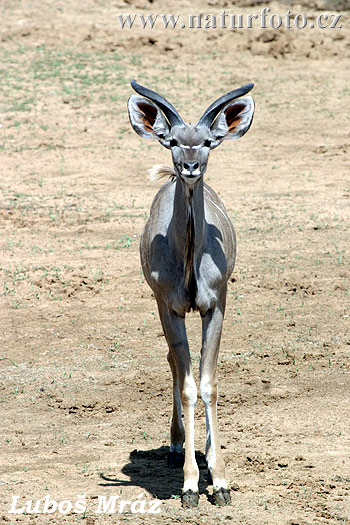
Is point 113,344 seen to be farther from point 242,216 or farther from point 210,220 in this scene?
point 242,216

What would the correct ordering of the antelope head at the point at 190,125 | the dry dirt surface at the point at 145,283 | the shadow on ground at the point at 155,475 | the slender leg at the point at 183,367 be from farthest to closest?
1. the dry dirt surface at the point at 145,283
2. the shadow on ground at the point at 155,475
3. the slender leg at the point at 183,367
4. the antelope head at the point at 190,125

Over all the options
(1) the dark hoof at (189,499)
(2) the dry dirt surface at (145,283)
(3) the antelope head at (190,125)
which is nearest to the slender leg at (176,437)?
(2) the dry dirt surface at (145,283)

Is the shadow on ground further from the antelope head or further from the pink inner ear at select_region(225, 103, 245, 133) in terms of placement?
the pink inner ear at select_region(225, 103, 245, 133)

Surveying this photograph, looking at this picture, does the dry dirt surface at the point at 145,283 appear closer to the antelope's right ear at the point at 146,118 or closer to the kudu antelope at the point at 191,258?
the kudu antelope at the point at 191,258

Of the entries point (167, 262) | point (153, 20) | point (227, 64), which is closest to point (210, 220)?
point (167, 262)

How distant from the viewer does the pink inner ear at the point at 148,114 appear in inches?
199

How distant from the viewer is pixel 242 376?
6.91 meters

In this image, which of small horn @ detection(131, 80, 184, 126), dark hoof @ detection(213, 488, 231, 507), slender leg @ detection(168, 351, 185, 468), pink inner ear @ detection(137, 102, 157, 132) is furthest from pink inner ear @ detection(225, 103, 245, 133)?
dark hoof @ detection(213, 488, 231, 507)

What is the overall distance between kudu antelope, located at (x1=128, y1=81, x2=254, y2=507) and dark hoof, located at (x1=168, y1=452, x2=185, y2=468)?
20.3 inches

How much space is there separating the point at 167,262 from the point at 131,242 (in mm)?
5099

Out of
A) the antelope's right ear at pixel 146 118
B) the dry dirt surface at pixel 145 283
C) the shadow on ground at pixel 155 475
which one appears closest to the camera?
the antelope's right ear at pixel 146 118

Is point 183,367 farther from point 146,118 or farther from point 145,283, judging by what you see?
point 145,283

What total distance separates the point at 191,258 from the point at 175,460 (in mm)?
1598

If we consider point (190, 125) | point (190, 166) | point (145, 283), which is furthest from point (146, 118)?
point (145, 283)
